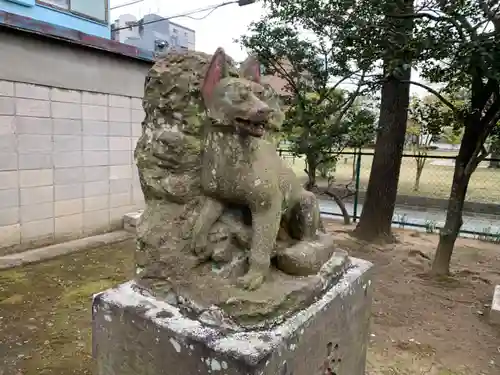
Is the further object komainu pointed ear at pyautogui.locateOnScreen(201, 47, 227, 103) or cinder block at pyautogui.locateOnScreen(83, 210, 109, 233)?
cinder block at pyautogui.locateOnScreen(83, 210, 109, 233)

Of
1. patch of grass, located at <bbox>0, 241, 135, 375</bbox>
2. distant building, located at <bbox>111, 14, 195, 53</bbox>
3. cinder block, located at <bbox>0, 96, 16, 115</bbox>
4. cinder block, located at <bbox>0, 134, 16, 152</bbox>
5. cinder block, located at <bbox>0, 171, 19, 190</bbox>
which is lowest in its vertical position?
patch of grass, located at <bbox>0, 241, 135, 375</bbox>

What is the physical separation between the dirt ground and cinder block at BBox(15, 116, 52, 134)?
1.35m

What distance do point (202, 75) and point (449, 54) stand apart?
2370 millimetres

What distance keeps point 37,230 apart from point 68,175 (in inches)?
26.5

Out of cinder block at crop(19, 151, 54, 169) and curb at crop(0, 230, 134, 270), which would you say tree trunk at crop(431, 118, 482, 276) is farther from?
cinder block at crop(19, 151, 54, 169)

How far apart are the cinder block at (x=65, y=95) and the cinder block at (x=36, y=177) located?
78 centimetres

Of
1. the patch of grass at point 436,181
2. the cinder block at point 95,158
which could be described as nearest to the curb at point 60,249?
the cinder block at point 95,158

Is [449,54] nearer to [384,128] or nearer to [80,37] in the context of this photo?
[384,128]

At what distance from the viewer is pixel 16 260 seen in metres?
3.93

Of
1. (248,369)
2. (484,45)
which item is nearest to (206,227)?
(248,369)

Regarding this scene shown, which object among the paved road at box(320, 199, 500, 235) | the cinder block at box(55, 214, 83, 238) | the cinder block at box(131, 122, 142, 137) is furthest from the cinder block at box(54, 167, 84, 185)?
the paved road at box(320, 199, 500, 235)

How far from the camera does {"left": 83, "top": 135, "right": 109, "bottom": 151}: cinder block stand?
Result: 15.3 feet

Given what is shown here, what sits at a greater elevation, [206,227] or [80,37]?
[80,37]

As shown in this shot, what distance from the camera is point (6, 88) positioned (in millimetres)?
3883
